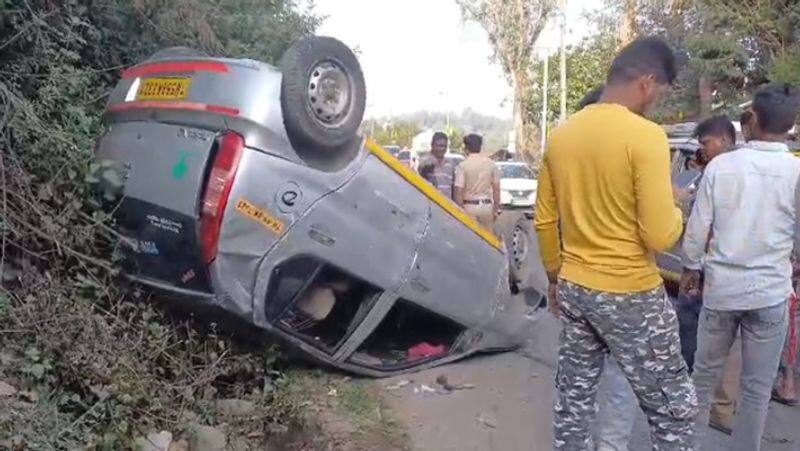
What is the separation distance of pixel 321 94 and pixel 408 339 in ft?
5.91

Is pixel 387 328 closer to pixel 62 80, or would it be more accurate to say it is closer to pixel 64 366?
pixel 64 366

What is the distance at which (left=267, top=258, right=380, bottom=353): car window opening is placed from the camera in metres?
4.29

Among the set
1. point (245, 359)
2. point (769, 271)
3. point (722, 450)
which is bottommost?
point (722, 450)

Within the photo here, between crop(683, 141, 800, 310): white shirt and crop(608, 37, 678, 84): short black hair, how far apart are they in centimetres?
83

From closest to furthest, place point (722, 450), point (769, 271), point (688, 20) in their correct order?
point (769, 271) → point (722, 450) → point (688, 20)

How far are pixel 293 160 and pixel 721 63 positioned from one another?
1768 centimetres

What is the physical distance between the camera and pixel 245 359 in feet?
15.1

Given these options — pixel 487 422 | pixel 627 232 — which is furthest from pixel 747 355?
pixel 487 422

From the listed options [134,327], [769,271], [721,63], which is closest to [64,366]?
[134,327]

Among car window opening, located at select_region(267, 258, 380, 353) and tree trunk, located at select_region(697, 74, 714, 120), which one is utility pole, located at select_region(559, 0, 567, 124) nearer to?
tree trunk, located at select_region(697, 74, 714, 120)

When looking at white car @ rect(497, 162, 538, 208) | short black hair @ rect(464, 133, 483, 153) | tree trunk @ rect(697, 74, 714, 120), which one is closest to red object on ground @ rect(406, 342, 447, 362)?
short black hair @ rect(464, 133, 483, 153)

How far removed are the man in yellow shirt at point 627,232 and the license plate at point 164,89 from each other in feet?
6.46

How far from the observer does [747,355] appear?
3.76 meters

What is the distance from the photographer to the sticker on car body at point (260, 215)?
13.2 feet
